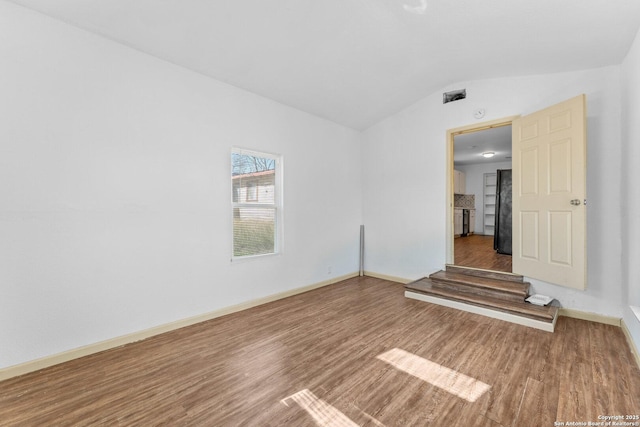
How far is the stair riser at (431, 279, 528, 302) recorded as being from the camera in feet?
10.9

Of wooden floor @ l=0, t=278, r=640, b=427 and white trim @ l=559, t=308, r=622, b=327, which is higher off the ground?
white trim @ l=559, t=308, r=622, b=327

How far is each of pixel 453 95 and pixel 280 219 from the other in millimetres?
3155

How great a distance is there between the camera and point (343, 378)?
2.07 m

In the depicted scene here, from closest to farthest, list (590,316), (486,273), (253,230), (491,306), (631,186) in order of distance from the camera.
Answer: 1. (631,186)
2. (590,316)
3. (491,306)
4. (253,230)
5. (486,273)

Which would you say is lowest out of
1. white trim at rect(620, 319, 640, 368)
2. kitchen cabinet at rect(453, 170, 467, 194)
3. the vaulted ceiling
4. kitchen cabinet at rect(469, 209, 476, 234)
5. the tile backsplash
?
white trim at rect(620, 319, 640, 368)

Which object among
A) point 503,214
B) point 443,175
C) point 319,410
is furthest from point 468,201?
point 319,410

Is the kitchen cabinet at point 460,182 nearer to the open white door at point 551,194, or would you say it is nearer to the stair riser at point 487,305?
the open white door at point 551,194

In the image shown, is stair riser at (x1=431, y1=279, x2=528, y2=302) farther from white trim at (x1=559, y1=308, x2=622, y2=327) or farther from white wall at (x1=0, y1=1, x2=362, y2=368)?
white wall at (x1=0, y1=1, x2=362, y2=368)

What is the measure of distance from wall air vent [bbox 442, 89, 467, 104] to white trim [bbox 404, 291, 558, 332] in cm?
290

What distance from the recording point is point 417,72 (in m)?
3.69

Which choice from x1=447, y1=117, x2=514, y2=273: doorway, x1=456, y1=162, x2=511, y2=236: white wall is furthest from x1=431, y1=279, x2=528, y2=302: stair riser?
x1=456, y1=162, x2=511, y2=236: white wall

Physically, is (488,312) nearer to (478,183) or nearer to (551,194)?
(551,194)

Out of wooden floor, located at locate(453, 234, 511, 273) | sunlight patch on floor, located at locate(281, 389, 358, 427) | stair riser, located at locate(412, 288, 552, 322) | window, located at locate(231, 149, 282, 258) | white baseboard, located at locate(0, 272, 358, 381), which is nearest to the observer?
sunlight patch on floor, located at locate(281, 389, 358, 427)

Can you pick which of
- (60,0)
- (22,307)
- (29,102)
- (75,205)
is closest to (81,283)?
(22,307)
